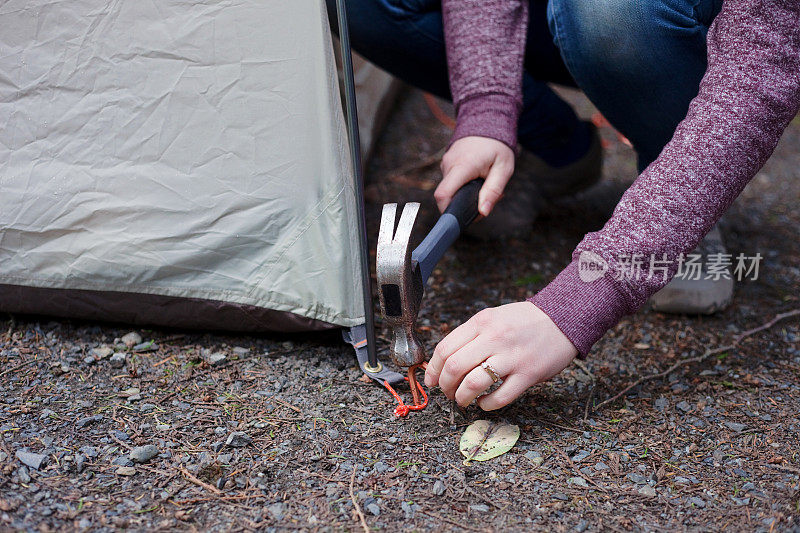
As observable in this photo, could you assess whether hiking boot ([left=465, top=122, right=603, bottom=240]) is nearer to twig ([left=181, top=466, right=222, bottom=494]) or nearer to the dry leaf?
the dry leaf

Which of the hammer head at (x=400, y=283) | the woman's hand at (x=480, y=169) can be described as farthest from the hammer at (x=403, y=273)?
the woman's hand at (x=480, y=169)

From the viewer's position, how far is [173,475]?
3.34ft

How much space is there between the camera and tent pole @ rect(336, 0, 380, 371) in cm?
117

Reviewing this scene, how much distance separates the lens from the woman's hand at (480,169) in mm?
1302

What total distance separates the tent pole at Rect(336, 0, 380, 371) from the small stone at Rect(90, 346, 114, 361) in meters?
0.51

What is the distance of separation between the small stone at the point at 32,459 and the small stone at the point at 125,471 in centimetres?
12

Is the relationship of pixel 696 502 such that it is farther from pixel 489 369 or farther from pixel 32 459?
pixel 32 459

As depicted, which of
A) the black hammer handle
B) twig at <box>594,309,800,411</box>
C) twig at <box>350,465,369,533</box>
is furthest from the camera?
twig at <box>594,309,800,411</box>

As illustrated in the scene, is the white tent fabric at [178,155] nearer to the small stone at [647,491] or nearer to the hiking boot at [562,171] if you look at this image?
the small stone at [647,491]

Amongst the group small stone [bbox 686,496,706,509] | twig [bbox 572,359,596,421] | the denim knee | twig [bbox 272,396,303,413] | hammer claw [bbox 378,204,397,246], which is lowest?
twig [bbox 572,359,596,421]

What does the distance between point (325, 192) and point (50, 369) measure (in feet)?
2.01

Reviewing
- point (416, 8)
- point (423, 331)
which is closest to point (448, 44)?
point (416, 8)

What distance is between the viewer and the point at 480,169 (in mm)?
1317

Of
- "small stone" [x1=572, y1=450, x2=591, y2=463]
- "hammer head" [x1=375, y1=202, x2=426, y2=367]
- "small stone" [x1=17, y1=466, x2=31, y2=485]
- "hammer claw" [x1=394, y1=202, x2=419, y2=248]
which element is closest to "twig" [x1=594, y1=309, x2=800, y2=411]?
"small stone" [x1=572, y1=450, x2=591, y2=463]
